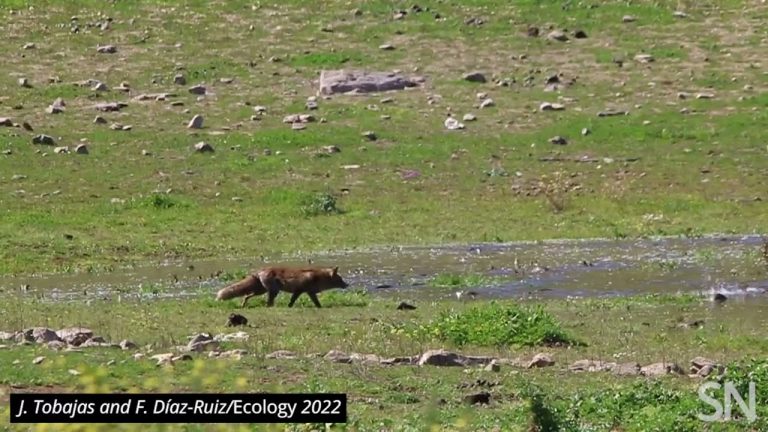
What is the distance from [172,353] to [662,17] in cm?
2767

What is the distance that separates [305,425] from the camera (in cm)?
1173

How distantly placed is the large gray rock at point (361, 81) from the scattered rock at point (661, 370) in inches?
870

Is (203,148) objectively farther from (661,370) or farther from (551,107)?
(661,370)

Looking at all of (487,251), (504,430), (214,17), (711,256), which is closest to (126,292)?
(487,251)

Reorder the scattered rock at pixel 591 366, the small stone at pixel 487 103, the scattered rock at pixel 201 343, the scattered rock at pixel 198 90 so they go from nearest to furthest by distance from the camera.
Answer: the scattered rock at pixel 591 366 → the scattered rock at pixel 201 343 → the small stone at pixel 487 103 → the scattered rock at pixel 198 90

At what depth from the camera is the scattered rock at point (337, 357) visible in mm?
15359

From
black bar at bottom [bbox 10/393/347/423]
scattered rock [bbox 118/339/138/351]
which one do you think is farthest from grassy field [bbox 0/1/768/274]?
black bar at bottom [bbox 10/393/347/423]

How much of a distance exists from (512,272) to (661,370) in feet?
28.5

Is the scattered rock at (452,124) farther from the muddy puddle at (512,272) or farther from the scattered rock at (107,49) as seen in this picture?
the scattered rock at (107,49)

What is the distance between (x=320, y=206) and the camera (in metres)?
29.0

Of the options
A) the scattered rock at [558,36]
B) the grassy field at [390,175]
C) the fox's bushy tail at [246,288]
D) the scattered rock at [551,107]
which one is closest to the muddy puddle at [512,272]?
the grassy field at [390,175]

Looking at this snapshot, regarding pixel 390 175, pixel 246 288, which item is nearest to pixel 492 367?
pixel 246 288

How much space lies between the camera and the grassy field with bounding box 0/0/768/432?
14492 millimetres

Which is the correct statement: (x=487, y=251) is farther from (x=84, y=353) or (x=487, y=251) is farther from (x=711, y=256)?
(x=84, y=353)
